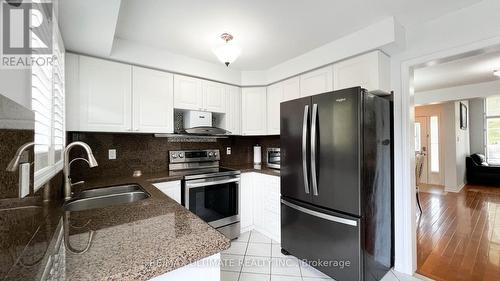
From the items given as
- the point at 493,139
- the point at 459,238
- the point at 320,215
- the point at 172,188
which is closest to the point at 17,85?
the point at 172,188

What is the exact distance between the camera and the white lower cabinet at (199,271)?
0.78 meters

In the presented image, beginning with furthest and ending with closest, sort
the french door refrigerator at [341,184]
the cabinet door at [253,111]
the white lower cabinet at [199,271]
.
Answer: the cabinet door at [253,111]
the french door refrigerator at [341,184]
the white lower cabinet at [199,271]

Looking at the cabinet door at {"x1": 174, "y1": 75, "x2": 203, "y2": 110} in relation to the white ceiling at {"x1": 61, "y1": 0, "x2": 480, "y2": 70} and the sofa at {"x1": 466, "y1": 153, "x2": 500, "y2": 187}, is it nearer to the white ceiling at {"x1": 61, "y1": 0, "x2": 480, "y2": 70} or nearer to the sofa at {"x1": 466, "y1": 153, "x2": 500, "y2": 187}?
the white ceiling at {"x1": 61, "y1": 0, "x2": 480, "y2": 70}

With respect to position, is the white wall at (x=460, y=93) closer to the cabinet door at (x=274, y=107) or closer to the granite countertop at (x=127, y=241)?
the cabinet door at (x=274, y=107)

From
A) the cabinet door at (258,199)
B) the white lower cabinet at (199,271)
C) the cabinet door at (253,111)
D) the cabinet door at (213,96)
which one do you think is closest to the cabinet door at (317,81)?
the cabinet door at (253,111)

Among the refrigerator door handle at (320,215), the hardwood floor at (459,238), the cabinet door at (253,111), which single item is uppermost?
the cabinet door at (253,111)

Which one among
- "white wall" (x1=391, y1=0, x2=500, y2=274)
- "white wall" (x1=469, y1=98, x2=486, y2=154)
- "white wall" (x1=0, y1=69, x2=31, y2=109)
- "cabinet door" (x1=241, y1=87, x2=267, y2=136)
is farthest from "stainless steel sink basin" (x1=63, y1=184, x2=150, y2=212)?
"white wall" (x1=469, y1=98, x2=486, y2=154)

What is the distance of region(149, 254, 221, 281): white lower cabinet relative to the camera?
778mm

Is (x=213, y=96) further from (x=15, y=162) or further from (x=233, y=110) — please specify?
(x=15, y=162)

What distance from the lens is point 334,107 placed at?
1.83 m

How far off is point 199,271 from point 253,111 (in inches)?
101

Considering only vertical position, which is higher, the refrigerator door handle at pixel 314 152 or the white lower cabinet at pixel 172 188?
the refrigerator door handle at pixel 314 152

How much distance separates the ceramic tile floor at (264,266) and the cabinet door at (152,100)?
5.31 feet

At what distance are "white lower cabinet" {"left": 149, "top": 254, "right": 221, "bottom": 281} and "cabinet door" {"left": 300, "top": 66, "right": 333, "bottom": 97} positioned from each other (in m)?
2.06
